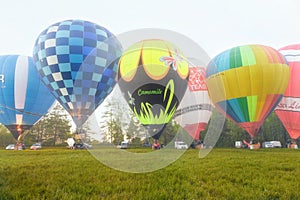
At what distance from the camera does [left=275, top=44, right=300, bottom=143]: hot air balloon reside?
666 inches

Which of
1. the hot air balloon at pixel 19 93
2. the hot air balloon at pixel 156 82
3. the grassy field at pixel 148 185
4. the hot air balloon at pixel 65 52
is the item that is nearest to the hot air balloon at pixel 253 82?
the hot air balloon at pixel 65 52

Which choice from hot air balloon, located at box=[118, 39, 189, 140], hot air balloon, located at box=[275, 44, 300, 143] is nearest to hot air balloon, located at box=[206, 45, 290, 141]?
hot air balloon, located at box=[275, 44, 300, 143]

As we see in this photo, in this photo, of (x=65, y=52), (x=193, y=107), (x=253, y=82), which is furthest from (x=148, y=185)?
(x=253, y=82)

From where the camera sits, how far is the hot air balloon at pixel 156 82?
14.4ft

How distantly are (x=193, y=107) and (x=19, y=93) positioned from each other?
56.4 feet

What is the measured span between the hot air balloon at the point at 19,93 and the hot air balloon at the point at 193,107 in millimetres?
16536

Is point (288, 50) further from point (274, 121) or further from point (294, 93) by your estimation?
point (274, 121)

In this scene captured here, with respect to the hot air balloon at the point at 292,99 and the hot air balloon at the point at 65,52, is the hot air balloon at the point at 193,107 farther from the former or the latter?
the hot air balloon at the point at 292,99

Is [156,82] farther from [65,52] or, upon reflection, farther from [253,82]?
[253,82]

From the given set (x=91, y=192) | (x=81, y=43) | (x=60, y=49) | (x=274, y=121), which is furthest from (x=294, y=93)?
(x=274, y=121)

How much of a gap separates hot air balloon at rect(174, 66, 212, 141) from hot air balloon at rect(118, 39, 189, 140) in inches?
4.7

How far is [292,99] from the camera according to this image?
55.8 ft

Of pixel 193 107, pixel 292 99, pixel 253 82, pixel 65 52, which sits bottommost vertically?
pixel 193 107

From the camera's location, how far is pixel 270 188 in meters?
3.76
